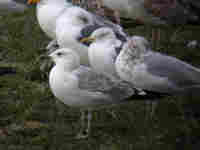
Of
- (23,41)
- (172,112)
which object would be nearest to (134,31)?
(23,41)

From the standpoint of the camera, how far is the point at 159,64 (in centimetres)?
548

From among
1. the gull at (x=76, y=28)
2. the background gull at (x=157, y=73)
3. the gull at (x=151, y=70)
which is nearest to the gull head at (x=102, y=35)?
the gull at (x=151, y=70)

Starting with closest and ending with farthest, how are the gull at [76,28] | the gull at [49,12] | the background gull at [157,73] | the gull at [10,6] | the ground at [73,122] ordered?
the ground at [73,122], the background gull at [157,73], the gull at [76,28], the gull at [49,12], the gull at [10,6]

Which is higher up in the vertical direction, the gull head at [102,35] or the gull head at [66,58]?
the gull head at [66,58]

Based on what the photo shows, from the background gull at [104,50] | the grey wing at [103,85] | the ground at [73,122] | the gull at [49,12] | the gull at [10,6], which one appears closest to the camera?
the ground at [73,122]

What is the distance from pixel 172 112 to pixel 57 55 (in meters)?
1.50

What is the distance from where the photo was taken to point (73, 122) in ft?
18.5

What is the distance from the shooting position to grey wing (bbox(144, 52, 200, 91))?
17.7ft

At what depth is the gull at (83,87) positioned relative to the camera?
516 centimetres

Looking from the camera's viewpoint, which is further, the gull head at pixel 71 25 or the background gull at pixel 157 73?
the gull head at pixel 71 25

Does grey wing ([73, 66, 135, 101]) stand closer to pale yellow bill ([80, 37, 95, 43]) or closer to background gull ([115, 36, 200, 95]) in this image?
background gull ([115, 36, 200, 95])

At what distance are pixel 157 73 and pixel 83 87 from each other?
81cm

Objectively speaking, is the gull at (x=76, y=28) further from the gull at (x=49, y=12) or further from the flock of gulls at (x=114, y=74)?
the gull at (x=49, y=12)

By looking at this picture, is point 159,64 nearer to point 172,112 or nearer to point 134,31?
point 172,112
